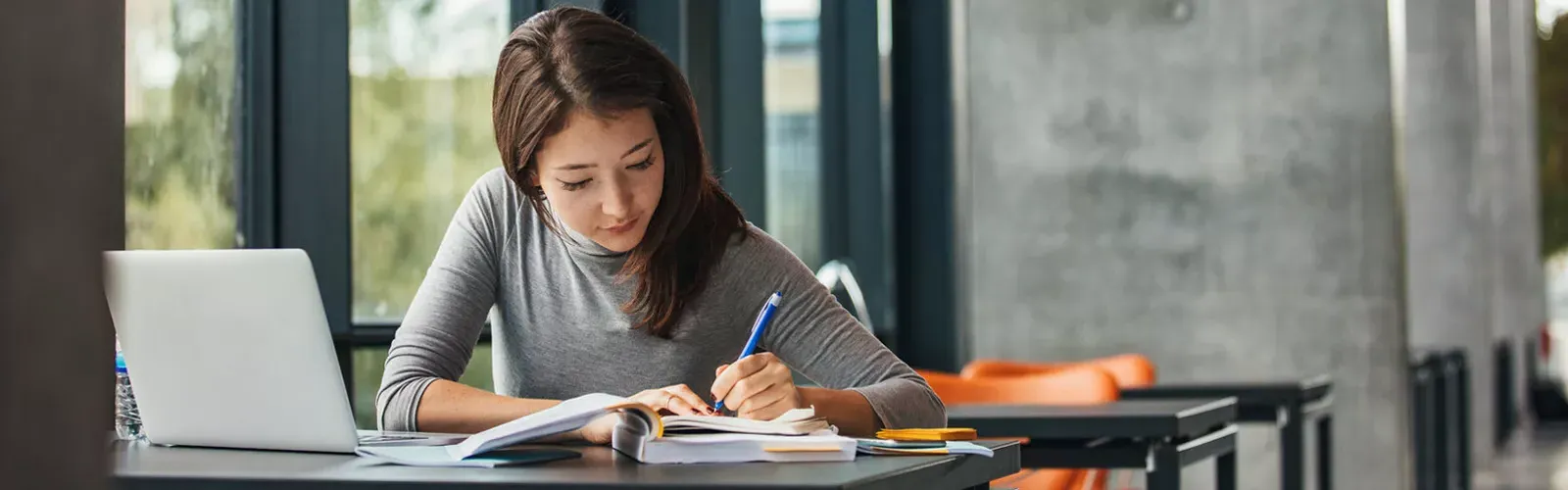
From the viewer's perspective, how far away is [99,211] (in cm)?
64

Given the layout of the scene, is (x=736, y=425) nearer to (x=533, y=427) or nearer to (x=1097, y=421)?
(x=533, y=427)

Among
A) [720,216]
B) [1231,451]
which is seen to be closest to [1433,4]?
[1231,451]

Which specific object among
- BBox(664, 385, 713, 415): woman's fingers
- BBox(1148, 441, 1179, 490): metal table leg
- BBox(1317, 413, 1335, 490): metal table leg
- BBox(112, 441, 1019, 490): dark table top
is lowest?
BBox(1317, 413, 1335, 490): metal table leg

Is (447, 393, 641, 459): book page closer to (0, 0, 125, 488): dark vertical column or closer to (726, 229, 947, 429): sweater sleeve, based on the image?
(726, 229, 947, 429): sweater sleeve

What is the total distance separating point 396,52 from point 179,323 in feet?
5.98

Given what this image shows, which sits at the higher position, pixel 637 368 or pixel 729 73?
pixel 729 73

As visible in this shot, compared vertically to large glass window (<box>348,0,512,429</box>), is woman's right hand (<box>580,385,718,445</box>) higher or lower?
lower

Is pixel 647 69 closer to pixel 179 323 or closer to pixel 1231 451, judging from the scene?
pixel 179 323

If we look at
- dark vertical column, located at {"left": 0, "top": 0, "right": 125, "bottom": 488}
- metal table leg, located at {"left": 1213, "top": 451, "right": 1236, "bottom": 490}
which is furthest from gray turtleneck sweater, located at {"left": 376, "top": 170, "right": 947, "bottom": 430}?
dark vertical column, located at {"left": 0, "top": 0, "right": 125, "bottom": 488}

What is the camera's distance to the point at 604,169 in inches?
73.9

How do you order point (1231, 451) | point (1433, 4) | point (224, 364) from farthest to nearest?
point (1433, 4) < point (1231, 451) < point (224, 364)

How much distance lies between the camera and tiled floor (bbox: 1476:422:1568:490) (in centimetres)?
803

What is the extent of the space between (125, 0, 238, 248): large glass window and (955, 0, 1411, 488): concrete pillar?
2.70 metres

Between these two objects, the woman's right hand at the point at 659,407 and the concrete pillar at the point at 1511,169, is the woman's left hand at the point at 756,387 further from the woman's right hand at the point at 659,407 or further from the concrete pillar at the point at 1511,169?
the concrete pillar at the point at 1511,169
